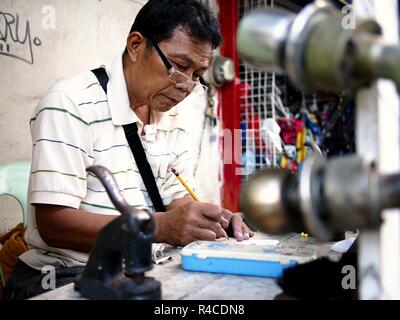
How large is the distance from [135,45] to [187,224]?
0.75 metres

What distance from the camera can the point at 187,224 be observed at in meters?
1.27

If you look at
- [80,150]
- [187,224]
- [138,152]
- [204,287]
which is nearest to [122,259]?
[204,287]

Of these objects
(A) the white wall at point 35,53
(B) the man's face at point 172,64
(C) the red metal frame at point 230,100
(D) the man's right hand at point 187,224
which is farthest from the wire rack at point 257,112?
(D) the man's right hand at point 187,224

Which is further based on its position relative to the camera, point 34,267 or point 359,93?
point 34,267

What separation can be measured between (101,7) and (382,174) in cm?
239

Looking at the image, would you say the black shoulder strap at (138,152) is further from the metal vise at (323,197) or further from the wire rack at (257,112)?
the wire rack at (257,112)

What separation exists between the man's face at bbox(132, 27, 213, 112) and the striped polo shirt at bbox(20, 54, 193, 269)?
0.09 meters

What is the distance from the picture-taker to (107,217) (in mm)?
1325

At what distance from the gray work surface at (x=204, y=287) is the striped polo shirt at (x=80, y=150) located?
43 centimetres

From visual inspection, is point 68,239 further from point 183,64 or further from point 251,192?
point 251,192

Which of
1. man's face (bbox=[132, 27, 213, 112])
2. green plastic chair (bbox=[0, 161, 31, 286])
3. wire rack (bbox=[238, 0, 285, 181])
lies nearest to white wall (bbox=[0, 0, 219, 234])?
green plastic chair (bbox=[0, 161, 31, 286])

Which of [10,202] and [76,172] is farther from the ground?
[76,172]

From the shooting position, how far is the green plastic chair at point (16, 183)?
5.66 feet
